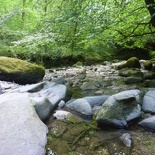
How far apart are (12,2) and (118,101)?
1044cm

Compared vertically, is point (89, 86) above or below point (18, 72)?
below

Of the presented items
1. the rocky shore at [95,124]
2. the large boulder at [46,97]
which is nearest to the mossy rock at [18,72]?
the large boulder at [46,97]

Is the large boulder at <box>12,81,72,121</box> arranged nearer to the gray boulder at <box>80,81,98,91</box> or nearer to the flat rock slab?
the flat rock slab

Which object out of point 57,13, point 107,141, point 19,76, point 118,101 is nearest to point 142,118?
point 118,101

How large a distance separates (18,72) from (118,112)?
4101mm

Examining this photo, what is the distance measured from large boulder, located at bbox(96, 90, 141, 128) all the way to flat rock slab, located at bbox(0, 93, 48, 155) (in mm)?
842

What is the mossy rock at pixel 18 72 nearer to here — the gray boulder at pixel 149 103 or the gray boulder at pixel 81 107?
the gray boulder at pixel 81 107

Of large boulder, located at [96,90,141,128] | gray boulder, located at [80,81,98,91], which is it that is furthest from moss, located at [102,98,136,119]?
gray boulder, located at [80,81,98,91]

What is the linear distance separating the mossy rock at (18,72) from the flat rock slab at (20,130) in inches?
130

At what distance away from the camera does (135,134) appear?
9.77ft

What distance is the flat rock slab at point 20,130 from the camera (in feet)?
7.89

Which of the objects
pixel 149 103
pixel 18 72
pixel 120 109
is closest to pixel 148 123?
pixel 120 109

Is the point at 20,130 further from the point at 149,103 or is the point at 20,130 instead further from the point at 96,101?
the point at 149,103

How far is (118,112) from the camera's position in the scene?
3297 millimetres
